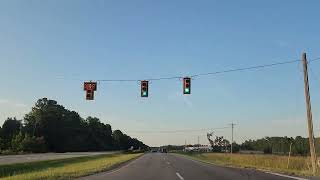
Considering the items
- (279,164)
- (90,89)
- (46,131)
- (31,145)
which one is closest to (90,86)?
(90,89)

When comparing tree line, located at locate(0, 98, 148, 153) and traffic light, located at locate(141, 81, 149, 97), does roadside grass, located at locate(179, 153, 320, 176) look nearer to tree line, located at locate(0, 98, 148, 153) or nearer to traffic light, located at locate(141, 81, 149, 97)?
traffic light, located at locate(141, 81, 149, 97)

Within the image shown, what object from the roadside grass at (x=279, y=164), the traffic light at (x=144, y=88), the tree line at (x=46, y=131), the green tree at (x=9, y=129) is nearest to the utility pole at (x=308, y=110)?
the roadside grass at (x=279, y=164)

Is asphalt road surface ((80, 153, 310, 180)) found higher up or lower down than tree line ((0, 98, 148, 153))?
lower down

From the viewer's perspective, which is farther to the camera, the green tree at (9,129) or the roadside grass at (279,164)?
the green tree at (9,129)

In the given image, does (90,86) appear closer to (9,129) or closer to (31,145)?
(31,145)

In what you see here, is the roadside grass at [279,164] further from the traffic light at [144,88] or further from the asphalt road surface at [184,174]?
the traffic light at [144,88]

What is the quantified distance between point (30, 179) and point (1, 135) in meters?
121

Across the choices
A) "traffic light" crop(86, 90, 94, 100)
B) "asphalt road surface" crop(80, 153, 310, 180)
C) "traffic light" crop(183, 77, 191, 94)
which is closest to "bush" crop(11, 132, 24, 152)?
"traffic light" crop(86, 90, 94, 100)

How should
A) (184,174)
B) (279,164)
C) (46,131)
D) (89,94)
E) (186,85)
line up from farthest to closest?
(46,131) < (279,164) < (89,94) < (186,85) < (184,174)

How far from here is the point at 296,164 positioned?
1508 inches

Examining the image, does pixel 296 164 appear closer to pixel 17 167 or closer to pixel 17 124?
pixel 17 167

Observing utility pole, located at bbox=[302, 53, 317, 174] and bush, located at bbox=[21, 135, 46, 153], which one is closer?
utility pole, located at bbox=[302, 53, 317, 174]

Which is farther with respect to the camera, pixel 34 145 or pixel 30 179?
pixel 34 145

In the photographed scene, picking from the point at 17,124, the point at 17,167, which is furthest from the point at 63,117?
the point at 17,167
